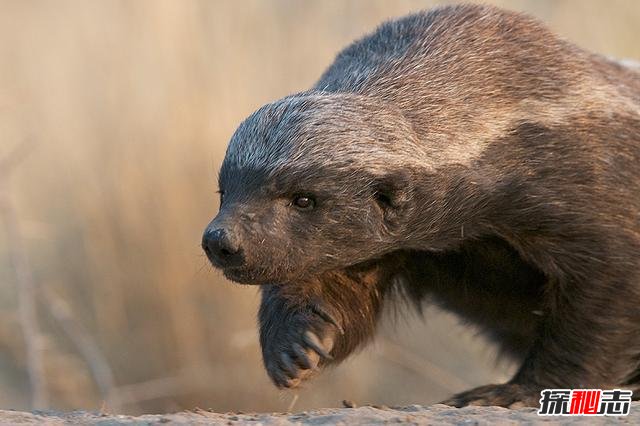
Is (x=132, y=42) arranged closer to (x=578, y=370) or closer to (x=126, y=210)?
(x=126, y=210)

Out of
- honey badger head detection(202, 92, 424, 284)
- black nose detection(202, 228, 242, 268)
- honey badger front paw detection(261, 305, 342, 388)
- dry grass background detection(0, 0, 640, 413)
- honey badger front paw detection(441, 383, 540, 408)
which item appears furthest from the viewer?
dry grass background detection(0, 0, 640, 413)

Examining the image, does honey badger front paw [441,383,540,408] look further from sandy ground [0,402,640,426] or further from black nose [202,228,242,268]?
black nose [202,228,242,268]

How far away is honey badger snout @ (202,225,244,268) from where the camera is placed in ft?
12.5

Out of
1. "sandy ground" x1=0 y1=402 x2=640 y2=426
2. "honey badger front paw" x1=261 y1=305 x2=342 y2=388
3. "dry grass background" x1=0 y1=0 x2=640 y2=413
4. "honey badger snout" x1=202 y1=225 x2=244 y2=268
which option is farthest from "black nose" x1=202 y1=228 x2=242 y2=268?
"dry grass background" x1=0 y1=0 x2=640 y2=413

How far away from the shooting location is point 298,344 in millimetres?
4586

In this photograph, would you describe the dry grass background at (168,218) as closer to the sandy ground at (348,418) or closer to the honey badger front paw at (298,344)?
the honey badger front paw at (298,344)

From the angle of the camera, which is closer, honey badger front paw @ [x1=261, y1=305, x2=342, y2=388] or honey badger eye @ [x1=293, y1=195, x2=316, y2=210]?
honey badger eye @ [x1=293, y1=195, x2=316, y2=210]

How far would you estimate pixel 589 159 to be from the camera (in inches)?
177

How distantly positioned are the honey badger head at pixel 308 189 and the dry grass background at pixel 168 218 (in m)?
3.77

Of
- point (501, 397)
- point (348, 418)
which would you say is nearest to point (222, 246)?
point (348, 418)

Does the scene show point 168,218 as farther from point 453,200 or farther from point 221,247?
point 221,247

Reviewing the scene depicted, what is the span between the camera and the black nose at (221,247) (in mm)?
3812

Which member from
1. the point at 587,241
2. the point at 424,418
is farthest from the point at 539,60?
the point at 424,418

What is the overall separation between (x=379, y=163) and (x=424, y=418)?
907 millimetres
